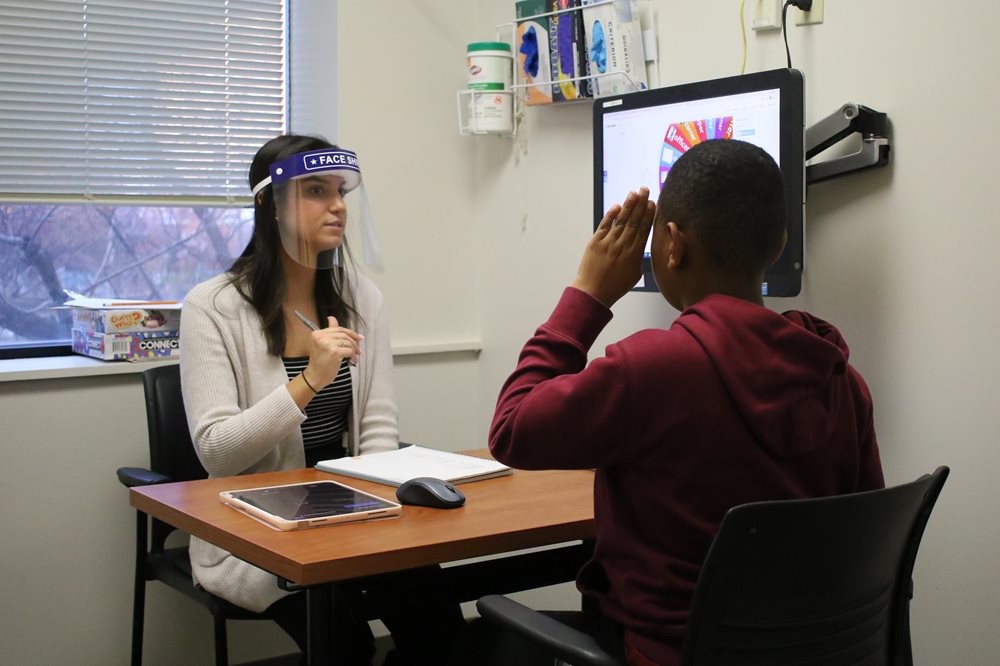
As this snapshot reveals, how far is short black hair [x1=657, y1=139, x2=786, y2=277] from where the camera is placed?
1.24m

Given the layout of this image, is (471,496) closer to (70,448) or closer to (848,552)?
(848,552)

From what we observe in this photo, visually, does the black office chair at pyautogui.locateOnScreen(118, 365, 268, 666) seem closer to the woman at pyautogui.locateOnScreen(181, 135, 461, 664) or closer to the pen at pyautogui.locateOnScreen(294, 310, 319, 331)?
the woman at pyautogui.locateOnScreen(181, 135, 461, 664)

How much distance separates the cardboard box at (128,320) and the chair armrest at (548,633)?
1.83m

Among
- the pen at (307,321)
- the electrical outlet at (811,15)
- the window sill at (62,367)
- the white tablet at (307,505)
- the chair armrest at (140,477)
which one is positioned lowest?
the chair armrest at (140,477)

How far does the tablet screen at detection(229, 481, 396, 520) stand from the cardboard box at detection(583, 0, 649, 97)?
54.0 inches

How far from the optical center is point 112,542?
277cm

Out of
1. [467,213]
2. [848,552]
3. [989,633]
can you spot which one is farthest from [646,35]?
[848,552]

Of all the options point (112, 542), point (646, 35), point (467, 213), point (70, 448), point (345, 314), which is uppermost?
point (646, 35)

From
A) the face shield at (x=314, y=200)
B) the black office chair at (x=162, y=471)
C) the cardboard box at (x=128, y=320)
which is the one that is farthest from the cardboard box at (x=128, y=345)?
the face shield at (x=314, y=200)

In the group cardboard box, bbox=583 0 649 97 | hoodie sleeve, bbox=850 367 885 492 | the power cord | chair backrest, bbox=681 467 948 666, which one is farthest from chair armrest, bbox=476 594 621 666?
cardboard box, bbox=583 0 649 97

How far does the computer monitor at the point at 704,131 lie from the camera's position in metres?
1.97

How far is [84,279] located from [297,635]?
1636mm

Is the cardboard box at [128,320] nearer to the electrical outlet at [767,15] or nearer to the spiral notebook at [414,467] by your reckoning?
the spiral notebook at [414,467]

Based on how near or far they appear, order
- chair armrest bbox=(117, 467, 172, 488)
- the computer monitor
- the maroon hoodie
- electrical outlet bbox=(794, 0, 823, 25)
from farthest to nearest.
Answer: chair armrest bbox=(117, 467, 172, 488) < electrical outlet bbox=(794, 0, 823, 25) < the computer monitor < the maroon hoodie
